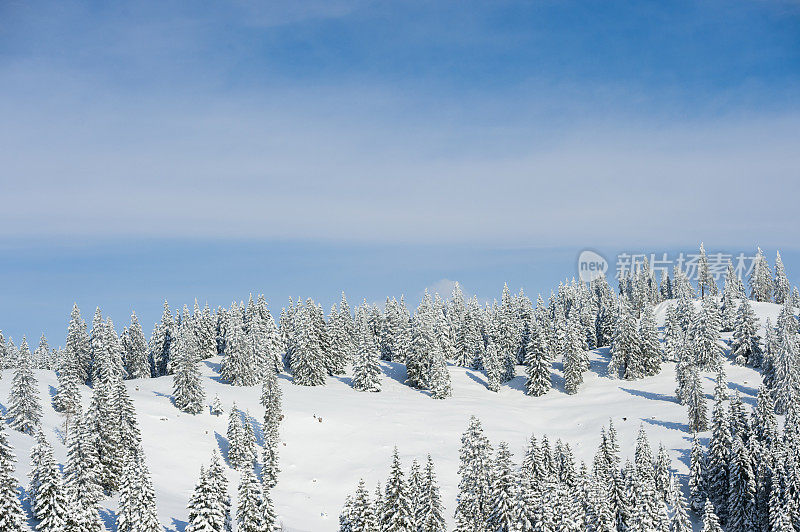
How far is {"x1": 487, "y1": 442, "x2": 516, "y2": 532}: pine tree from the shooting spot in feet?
184

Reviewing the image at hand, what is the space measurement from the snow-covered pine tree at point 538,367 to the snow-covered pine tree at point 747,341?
3798cm

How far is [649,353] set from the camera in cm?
13362

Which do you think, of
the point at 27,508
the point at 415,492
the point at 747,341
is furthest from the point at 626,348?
the point at 27,508

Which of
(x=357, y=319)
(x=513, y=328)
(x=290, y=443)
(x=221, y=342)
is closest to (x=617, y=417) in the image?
(x=513, y=328)

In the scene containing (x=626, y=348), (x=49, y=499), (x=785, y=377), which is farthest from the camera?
(x=626, y=348)

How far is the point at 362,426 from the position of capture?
348 ft

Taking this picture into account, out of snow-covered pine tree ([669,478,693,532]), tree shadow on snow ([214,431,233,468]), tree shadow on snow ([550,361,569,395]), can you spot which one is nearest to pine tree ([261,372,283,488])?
tree shadow on snow ([214,431,233,468])

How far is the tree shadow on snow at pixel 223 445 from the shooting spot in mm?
91981

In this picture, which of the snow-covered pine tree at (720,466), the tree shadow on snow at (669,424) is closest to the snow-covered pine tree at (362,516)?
the snow-covered pine tree at (720,466)

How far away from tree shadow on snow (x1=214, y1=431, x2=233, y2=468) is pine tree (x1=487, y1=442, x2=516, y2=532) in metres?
45.9

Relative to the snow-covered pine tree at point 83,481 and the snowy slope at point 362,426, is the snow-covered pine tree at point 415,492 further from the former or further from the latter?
the snow-covered pine tree at point 83,481

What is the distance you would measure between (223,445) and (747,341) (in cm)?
10175

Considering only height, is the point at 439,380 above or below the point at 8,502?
below

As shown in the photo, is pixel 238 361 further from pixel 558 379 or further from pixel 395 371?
pixel 558 379
